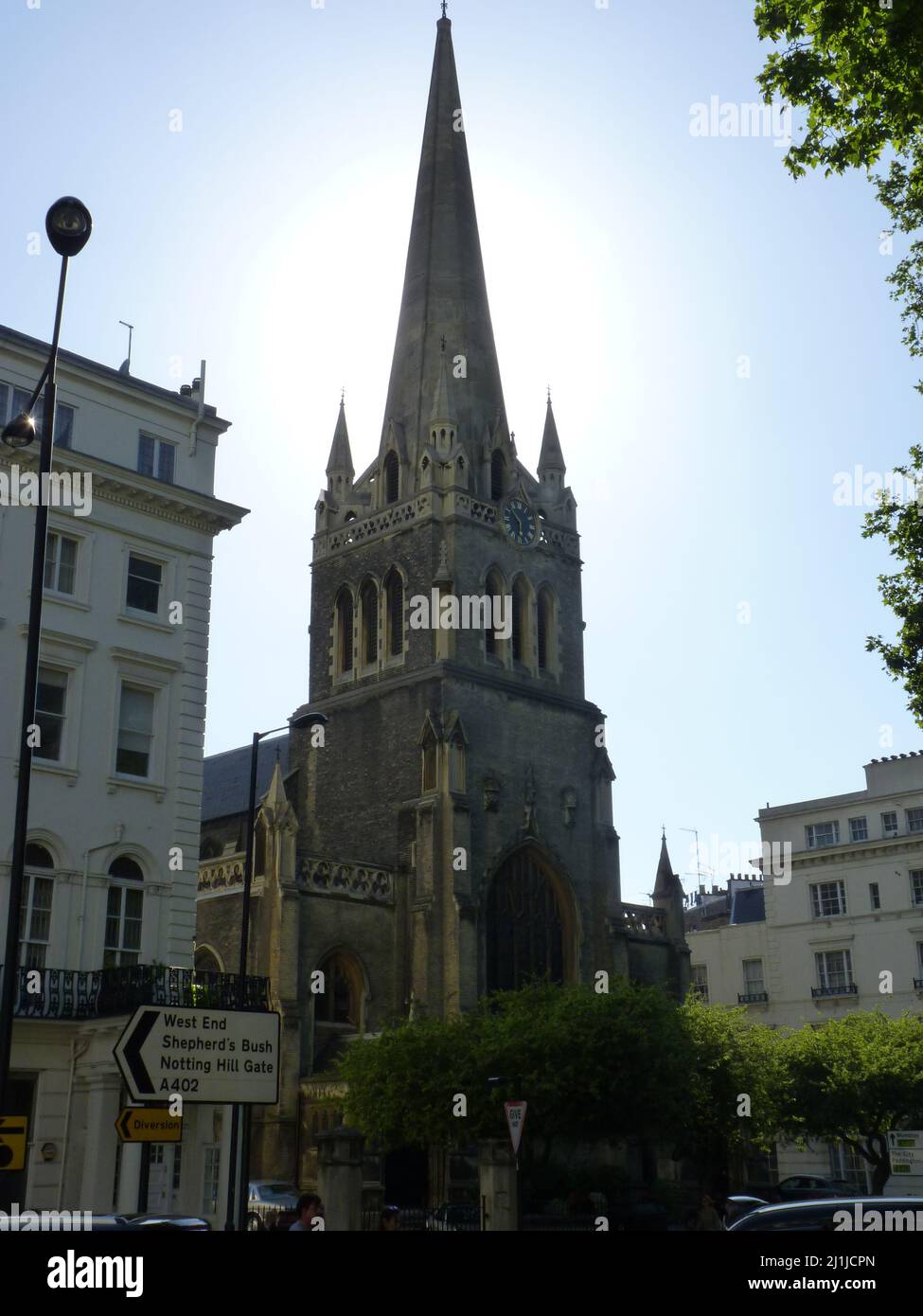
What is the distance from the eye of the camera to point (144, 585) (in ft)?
90.8

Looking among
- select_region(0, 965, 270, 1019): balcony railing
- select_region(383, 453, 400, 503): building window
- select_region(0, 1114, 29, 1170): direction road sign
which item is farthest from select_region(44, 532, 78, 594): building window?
select_region(383, 453, 400, 503): building window

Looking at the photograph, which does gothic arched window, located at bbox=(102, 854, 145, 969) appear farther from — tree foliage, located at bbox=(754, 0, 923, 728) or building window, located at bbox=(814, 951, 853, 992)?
building window, located at bbox=(814, 951, 853, 992)

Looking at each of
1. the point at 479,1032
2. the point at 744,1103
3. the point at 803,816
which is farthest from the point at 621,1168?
the point at 803,816

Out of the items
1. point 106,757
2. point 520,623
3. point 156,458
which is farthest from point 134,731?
point 520,623

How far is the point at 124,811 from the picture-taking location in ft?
85.2

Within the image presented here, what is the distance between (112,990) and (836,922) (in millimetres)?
38788

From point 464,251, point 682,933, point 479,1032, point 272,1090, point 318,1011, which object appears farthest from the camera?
point 464,251

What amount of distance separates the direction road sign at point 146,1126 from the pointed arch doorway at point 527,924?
105 feet

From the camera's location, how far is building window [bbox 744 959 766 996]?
192 feet

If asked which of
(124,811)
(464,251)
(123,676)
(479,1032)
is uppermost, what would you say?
(464,251)

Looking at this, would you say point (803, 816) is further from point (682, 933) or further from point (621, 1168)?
point (621, 1168)

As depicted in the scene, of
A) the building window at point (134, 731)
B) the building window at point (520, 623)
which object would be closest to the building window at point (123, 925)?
the building window at point (134, 731)

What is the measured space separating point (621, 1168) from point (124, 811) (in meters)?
22.6

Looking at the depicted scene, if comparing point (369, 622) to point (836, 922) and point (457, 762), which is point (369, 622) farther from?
point (836, 922)
